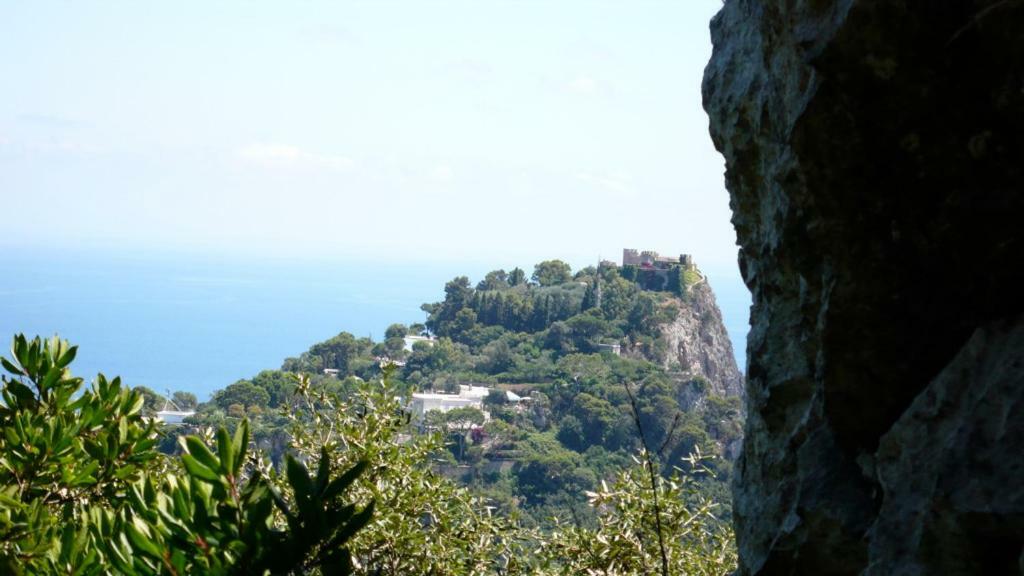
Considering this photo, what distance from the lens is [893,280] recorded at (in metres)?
2.28

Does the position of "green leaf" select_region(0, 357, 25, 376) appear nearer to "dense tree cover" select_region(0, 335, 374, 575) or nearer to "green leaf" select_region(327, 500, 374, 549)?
"dense tree cover" select_region(0, 335, 374, 575)

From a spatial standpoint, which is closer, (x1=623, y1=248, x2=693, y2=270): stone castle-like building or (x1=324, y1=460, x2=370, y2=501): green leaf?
(x1=324, y1=460, x2=370, y2=501): green leaf

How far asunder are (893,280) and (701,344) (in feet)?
253

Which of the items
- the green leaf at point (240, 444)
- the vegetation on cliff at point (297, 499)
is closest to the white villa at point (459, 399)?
the vegetation on cliff at point (297, 499)

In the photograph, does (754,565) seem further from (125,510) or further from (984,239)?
(125,510)

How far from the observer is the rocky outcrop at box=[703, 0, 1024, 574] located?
6.35 ft

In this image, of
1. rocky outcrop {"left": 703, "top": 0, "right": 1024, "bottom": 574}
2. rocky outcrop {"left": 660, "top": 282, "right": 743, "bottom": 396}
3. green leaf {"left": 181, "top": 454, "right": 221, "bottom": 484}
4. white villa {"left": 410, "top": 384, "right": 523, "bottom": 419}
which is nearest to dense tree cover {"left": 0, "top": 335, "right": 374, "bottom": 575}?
green leaf {"left": 181, "top": 454, "right": 221, "bottom": 484}

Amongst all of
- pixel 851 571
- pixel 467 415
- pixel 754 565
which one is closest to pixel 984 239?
pixel 851 571

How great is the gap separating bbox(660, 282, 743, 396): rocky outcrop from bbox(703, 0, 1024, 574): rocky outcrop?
68943 millimetres

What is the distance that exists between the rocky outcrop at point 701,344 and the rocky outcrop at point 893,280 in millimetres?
68943

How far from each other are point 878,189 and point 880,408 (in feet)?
1.75

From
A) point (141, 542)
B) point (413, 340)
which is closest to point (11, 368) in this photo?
point (141, 542)

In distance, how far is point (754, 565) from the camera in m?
2.72

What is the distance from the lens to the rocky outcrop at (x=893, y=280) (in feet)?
6.35
